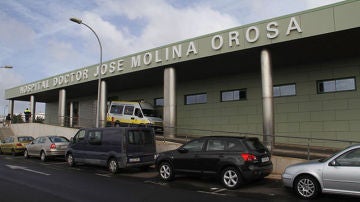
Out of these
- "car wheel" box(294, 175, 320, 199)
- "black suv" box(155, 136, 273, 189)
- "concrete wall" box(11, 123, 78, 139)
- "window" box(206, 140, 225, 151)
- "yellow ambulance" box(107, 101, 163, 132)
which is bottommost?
"car wheel" box(294, 175, 320, 199)

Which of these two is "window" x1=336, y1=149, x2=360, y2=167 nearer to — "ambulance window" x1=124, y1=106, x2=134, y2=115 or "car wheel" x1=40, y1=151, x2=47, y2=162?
"car wheel" x1=40, y1=151, x2=47, y2=162

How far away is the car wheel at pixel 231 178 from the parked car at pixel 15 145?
17.5 m

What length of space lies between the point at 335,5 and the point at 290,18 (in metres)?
1.88

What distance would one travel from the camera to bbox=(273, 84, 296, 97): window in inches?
820

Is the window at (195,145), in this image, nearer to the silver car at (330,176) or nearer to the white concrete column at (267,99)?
the silver car at (330,176)

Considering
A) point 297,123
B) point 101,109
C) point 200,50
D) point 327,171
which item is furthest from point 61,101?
point 327,171

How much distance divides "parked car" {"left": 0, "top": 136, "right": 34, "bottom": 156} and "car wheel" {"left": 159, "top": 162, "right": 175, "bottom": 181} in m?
14.9

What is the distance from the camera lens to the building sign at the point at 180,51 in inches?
639

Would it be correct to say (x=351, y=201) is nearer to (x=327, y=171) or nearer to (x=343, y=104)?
(x=327, y=171)

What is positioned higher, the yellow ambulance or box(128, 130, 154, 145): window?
the yellow ambulance

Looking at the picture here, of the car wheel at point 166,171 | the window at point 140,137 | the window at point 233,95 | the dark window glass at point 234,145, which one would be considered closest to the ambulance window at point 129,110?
the window at point 233,95

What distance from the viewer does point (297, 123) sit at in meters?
20.3

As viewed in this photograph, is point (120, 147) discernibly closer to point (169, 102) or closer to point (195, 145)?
Result: point (195, 145)

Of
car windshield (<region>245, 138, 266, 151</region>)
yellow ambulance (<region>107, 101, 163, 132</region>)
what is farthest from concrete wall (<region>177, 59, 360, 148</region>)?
car windshield (<region>245, 138, 266, 151</region>)
